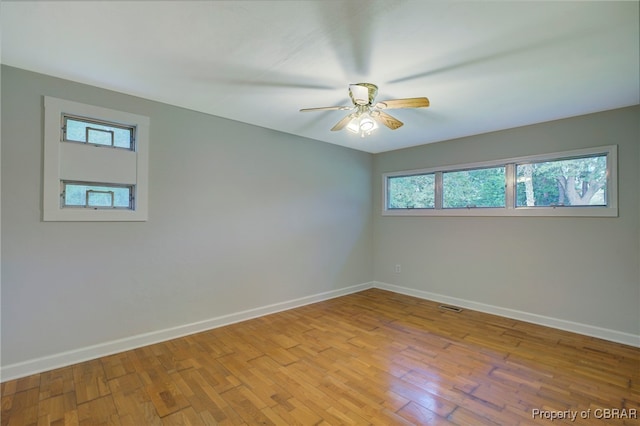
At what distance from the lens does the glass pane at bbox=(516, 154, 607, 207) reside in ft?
10.1

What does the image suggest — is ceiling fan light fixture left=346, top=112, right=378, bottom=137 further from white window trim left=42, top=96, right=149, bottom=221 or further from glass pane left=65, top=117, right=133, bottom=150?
glass pane left=65, top=117, right=133, bottom=150

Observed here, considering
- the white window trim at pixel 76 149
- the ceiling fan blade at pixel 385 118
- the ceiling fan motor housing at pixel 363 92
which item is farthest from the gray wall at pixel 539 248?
the white window trim at pixel 76 149

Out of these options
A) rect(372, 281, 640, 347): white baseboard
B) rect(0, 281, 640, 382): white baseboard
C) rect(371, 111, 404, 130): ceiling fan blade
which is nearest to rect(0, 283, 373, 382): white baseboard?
rect(0, 281, 640, 382): white baseboard

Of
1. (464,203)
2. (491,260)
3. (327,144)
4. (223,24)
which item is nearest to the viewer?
(223,24)

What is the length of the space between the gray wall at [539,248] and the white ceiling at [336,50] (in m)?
0.46

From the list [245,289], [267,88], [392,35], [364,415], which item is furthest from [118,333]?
[392,35]

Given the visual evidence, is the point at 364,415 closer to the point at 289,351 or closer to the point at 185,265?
the point at 289,351

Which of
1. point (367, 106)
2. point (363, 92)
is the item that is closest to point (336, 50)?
point (363, 92)

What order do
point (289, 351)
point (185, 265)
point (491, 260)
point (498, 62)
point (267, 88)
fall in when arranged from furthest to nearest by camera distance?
1. point (491, 260)
2. point (185, 265)
3. point (289, 351)
4. point (267, 88)
5. point (498, 62)

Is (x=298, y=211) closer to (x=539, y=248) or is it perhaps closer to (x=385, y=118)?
(x=385, y=118)

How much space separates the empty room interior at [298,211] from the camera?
5.92ft

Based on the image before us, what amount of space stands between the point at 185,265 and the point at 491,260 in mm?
3755

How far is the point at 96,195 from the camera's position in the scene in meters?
2.61

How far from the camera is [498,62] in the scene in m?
2.07
